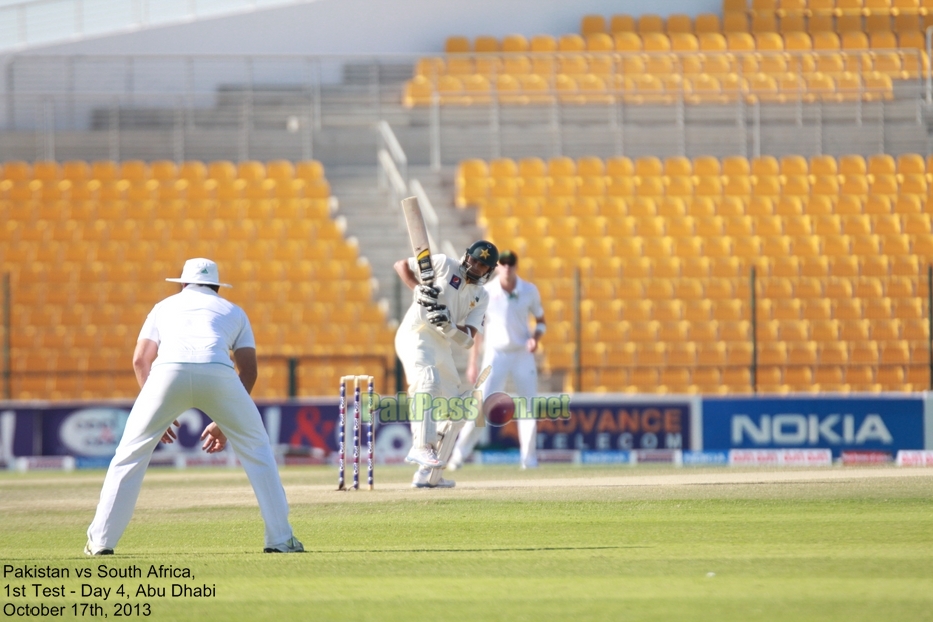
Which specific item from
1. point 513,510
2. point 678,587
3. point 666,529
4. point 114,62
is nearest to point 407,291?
point 114,62

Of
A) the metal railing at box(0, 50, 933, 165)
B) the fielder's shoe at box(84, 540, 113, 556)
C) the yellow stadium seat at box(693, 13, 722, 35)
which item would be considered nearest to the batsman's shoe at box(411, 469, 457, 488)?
the fielder's shoe at box(84, 540, 113, 556)

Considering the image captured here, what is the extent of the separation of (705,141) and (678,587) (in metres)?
20.2

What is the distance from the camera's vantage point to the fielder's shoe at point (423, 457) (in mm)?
11508

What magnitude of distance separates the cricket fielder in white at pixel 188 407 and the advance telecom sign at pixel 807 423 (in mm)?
10771

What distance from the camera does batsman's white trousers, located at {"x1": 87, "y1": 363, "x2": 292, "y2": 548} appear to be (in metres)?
7.81

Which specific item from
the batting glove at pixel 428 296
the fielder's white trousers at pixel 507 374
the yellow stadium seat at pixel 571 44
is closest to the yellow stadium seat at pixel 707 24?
the yellow stadium seat at pixel 571 44

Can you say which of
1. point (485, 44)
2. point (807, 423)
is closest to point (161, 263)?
point (485, 44)

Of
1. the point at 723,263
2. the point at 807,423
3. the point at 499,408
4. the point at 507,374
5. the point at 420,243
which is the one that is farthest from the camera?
the point at 723,263

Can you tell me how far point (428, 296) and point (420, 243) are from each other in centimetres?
44

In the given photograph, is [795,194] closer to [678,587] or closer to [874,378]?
[874,378]

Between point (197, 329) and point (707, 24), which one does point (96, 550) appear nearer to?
point (197, 329)

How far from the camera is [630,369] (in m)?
19.9

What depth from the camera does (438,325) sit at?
1134 cm

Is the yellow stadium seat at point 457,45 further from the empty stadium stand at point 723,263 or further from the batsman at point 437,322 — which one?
the batsman at point 437,322
